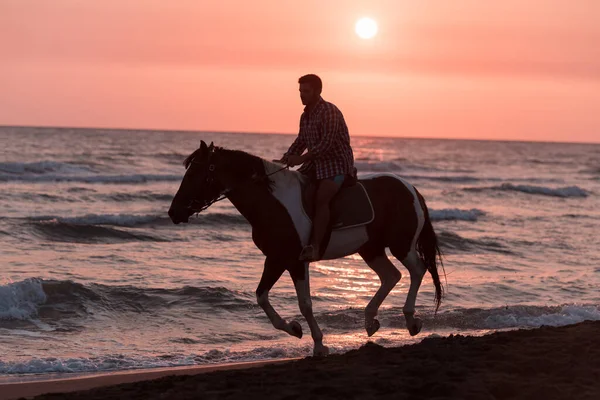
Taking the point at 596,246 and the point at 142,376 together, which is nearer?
the point at 142,376

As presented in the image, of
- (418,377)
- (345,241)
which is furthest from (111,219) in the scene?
(418,377)

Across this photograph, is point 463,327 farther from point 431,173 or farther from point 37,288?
point 431,173

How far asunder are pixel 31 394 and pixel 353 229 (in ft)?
11.8

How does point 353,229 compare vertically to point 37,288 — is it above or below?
above

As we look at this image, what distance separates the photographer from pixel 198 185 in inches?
347

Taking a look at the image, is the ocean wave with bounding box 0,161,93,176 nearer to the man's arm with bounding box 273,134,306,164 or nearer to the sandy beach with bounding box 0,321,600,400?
the man's arm with bounding box 273,134,306,164

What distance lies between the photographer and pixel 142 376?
30.7 ft

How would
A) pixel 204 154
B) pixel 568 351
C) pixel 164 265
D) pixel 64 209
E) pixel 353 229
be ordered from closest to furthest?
pixel 568 351
pixel 204 154
pixel 353 229
pixel 164 265
pixel 64 209

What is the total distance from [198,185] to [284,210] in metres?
0.91

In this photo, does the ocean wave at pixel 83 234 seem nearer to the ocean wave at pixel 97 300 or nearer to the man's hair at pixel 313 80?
the ocean wave at pixel 97 300

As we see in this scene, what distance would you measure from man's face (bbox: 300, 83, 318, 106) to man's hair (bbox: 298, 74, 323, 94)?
0.03 meters

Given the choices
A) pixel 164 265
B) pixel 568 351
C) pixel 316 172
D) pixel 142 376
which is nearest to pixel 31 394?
pixel 142 376

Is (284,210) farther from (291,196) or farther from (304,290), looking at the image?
(304,290)

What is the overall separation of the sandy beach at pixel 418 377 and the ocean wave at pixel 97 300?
435 centimetres
